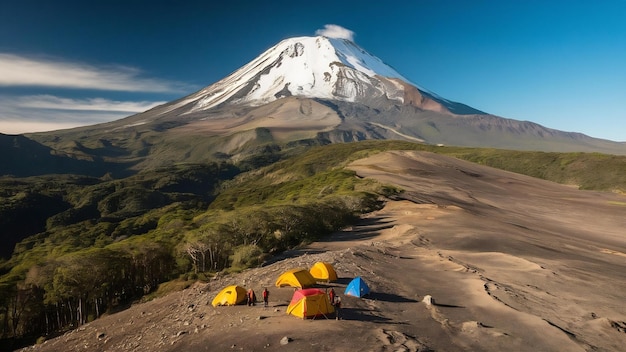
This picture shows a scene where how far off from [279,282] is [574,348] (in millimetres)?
18928

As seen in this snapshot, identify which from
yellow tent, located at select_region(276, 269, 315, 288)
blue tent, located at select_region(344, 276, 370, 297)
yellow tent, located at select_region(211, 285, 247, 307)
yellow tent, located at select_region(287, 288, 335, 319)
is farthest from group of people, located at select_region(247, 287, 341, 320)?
yellow tent, located at select_region(276, 269, 315, 288)

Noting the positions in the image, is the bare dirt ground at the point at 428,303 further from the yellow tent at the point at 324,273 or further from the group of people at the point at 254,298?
the yellow tent at the point at 324,273

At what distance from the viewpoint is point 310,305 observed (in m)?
24.1

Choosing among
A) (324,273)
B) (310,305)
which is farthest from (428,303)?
(310,305)

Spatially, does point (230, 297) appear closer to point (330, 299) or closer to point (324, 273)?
point (330, 299)

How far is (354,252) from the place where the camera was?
41156mm

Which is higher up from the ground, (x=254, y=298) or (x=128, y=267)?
(x=254, y=298)

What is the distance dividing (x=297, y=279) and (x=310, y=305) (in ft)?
19.2

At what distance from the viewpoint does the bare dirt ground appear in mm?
22109

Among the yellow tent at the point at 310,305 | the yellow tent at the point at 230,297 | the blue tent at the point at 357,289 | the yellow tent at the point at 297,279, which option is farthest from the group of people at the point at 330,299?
the yellow tent at the point at 297,279

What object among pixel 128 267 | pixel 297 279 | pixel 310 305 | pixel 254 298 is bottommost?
pixel 128 267

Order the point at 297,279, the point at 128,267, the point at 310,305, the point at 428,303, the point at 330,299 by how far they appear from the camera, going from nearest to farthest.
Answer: the point at 310,305 → the point at 330,299 → the point at 428,303 → the point at 297,279 → the point at 128,267

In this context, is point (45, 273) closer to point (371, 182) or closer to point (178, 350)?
point (178, 350)

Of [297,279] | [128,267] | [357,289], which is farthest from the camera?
Answer: [128,267]
